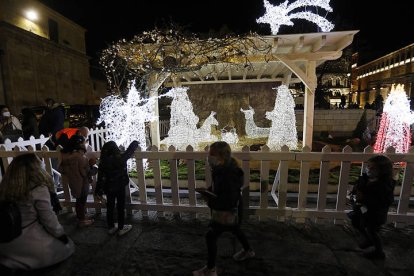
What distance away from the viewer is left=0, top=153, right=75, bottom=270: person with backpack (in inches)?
94.4

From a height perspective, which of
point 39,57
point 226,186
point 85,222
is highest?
point 39,57

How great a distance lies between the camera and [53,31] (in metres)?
26.9

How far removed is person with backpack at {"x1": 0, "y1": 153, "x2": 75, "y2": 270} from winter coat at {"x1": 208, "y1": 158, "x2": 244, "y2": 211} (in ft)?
5.62

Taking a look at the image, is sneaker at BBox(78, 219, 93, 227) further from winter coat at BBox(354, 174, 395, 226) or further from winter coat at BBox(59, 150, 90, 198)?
winter coat at BBox(354, 174, 395, 226)

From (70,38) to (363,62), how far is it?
5619 centimetres

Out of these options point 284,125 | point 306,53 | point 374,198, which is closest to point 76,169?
point 374,198

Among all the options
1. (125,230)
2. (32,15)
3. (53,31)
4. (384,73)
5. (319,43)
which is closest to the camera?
(125,230)

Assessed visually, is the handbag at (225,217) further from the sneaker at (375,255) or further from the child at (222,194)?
the sneaker at (375,255)

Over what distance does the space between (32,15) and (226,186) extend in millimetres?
29683

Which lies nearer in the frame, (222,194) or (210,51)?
(222,194)

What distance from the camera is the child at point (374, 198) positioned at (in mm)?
2570

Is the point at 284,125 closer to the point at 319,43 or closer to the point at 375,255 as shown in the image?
the point at 319,43

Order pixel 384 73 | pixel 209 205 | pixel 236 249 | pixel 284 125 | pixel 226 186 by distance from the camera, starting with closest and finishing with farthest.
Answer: pixel 226 186
pixel 209 205
pixel 236 249
pixel 284 125
pixel 384 73

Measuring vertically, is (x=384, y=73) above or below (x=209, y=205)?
above
